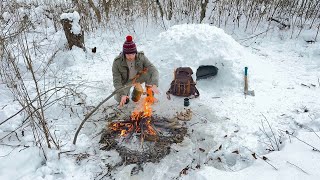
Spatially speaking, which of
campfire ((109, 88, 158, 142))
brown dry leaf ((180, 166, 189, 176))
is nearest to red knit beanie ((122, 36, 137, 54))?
campfire ((109, 88, 158, 142))

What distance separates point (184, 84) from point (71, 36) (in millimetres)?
3196

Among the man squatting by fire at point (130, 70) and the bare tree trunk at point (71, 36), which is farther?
the bare tree trunk at point (71, 36)

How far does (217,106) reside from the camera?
4.69 meters

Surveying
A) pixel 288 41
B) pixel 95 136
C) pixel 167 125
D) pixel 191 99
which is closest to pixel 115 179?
pixel 95 136

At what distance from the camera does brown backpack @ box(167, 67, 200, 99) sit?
4863 millimetres

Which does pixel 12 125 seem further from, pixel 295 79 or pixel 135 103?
pixel 295 79

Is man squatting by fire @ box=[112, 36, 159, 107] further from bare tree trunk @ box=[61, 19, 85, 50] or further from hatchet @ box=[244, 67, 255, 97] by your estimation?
bare tree trunk @ box=[61, 19, 85, 50]

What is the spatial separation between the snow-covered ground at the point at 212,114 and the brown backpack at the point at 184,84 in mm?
170

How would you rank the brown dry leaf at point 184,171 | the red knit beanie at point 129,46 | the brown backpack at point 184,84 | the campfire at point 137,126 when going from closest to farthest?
the brown dry leaf at point 184,171, the campfire at point 137,126, the red knit beanie at point 129,46, the brown backpack at point 184,84

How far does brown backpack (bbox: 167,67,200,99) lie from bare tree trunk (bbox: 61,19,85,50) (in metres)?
2.85

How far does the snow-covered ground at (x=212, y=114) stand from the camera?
10.8 ft

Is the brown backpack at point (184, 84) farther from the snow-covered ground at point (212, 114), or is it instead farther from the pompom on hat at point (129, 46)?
the pompom on hat at point (129, 46)

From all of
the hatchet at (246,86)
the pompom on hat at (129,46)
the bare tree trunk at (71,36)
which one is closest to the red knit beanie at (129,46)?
the pompom on hat at (129,46)

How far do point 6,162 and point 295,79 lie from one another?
204 inches
